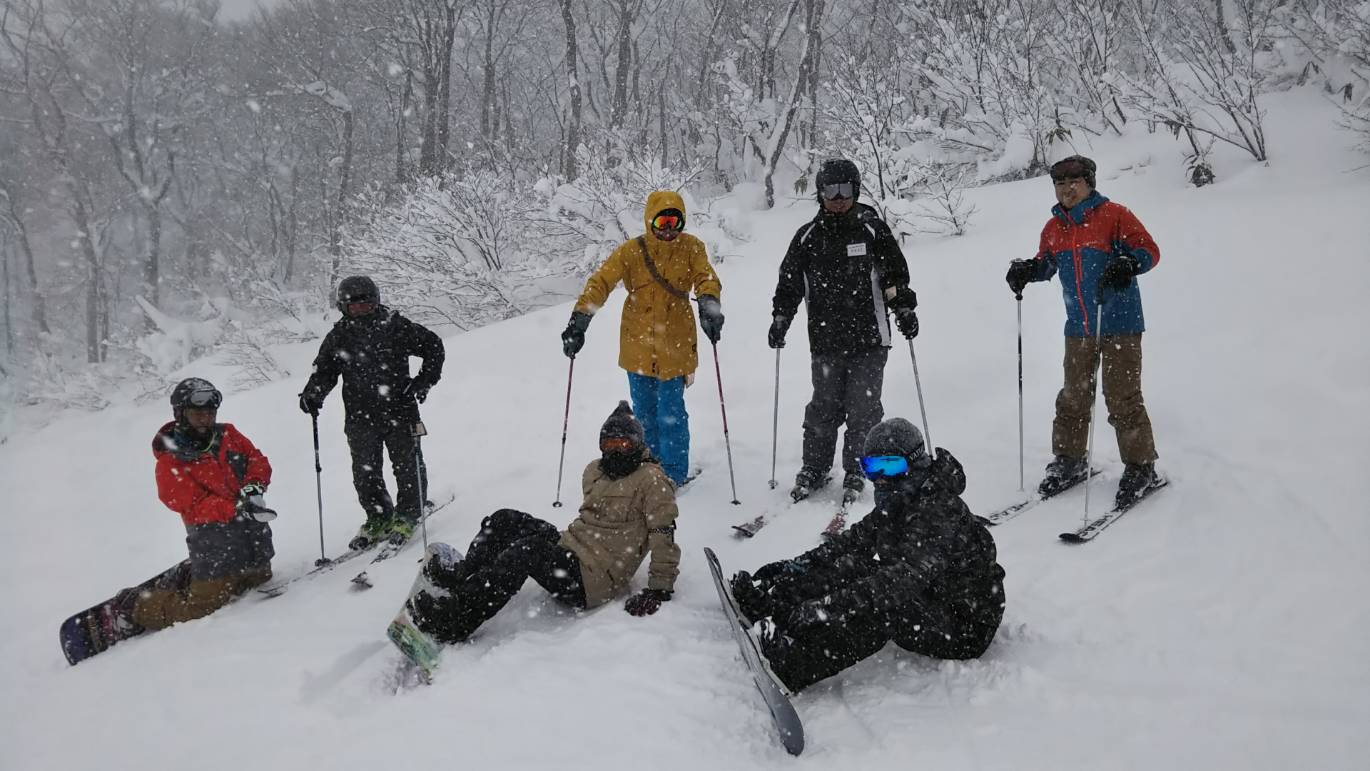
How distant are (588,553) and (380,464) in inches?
88.6

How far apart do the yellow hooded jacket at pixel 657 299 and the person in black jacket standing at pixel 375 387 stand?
1188 mm

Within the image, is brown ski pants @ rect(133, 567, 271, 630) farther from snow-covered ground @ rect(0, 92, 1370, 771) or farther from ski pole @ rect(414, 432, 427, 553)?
ski pole @ rect(414, 432, 427, 553)

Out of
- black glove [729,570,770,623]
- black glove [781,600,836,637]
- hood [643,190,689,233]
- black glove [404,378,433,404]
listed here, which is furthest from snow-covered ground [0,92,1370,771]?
hood [643,190,689,233]

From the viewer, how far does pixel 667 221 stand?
4.73 metres

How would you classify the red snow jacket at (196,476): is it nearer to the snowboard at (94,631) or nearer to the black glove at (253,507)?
the black glove at (253,507)

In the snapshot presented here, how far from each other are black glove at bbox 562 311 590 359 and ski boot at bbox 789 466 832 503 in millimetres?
1591

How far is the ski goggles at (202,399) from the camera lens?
420 cm

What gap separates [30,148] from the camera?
25.2 meters

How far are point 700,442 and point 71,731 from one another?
4.09 meters

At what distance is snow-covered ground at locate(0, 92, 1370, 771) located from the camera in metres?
2.47

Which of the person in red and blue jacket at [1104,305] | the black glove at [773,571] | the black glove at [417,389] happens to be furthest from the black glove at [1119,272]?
the black glove at [417,389]

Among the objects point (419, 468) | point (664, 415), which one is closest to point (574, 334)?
point (664, 415)

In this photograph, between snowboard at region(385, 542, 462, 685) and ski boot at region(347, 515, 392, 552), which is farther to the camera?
ski boot at region(347, 515, 392, 552)

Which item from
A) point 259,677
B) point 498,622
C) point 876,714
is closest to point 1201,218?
point 876,714
